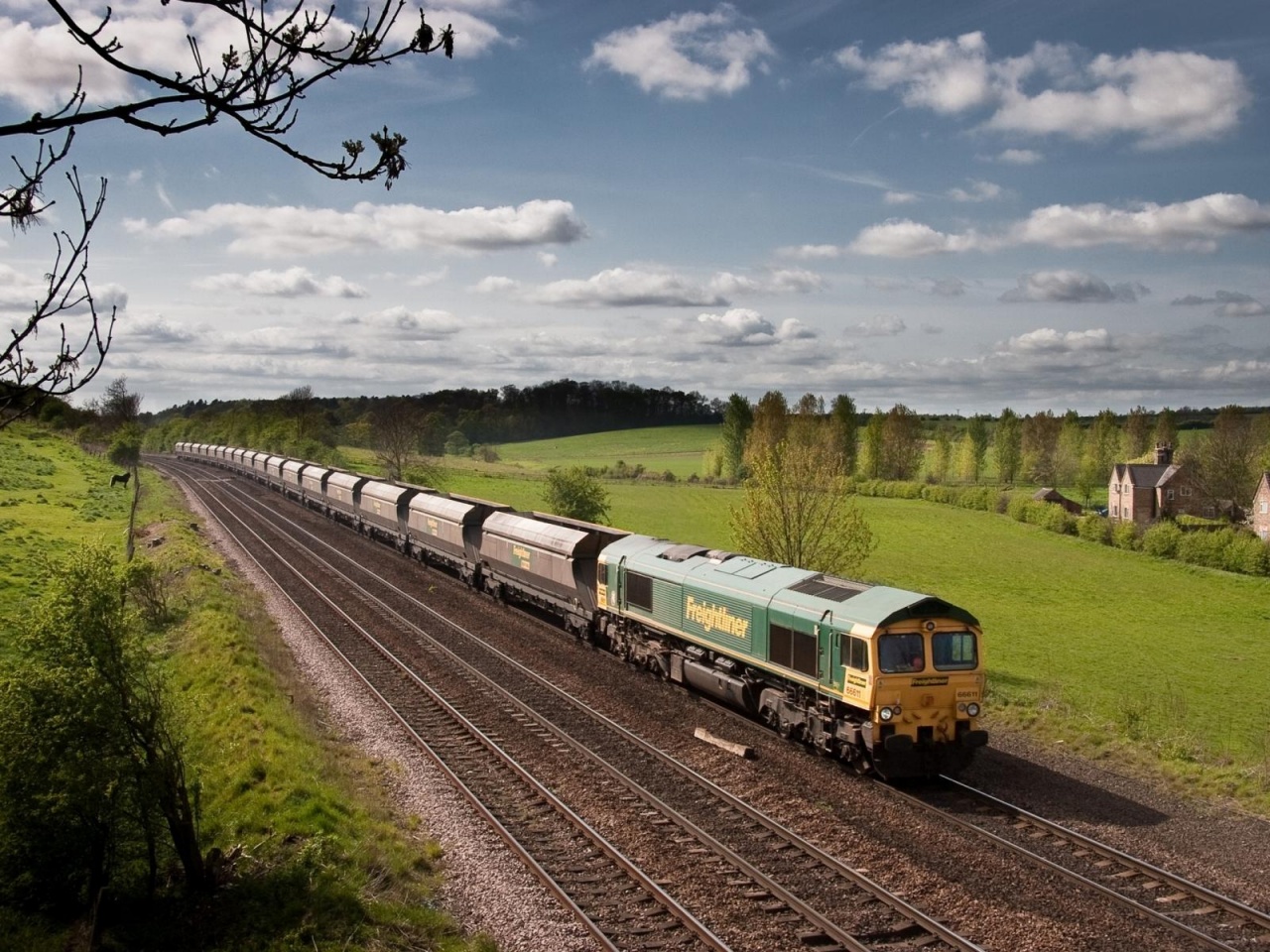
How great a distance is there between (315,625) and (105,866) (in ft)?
60.9

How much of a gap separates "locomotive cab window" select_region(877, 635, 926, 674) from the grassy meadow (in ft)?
18.6

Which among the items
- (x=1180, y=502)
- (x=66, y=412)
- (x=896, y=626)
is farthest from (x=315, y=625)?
(x=66, y=412)

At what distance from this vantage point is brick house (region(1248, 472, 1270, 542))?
77062 millimetres

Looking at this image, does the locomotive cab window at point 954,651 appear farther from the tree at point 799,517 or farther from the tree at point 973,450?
the tree at point 973,450

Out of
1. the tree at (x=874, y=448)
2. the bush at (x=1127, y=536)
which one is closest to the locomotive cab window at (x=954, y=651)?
the bush at (x=1127, y=536)

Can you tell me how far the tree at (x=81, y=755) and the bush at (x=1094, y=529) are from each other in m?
74.1

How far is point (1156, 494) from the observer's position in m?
93.9

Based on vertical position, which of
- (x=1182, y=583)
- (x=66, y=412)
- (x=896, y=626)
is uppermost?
(x=66, y=412)

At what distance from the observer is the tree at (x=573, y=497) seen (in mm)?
52562

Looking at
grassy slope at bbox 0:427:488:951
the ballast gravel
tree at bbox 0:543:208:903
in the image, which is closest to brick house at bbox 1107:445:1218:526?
the ballast gravel

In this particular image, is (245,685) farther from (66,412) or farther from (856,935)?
(66,412)

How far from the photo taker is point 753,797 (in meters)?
17.2

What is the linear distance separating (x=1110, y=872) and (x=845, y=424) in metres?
105

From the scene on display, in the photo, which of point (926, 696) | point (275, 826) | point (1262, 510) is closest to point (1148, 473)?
point (1262, 510)
